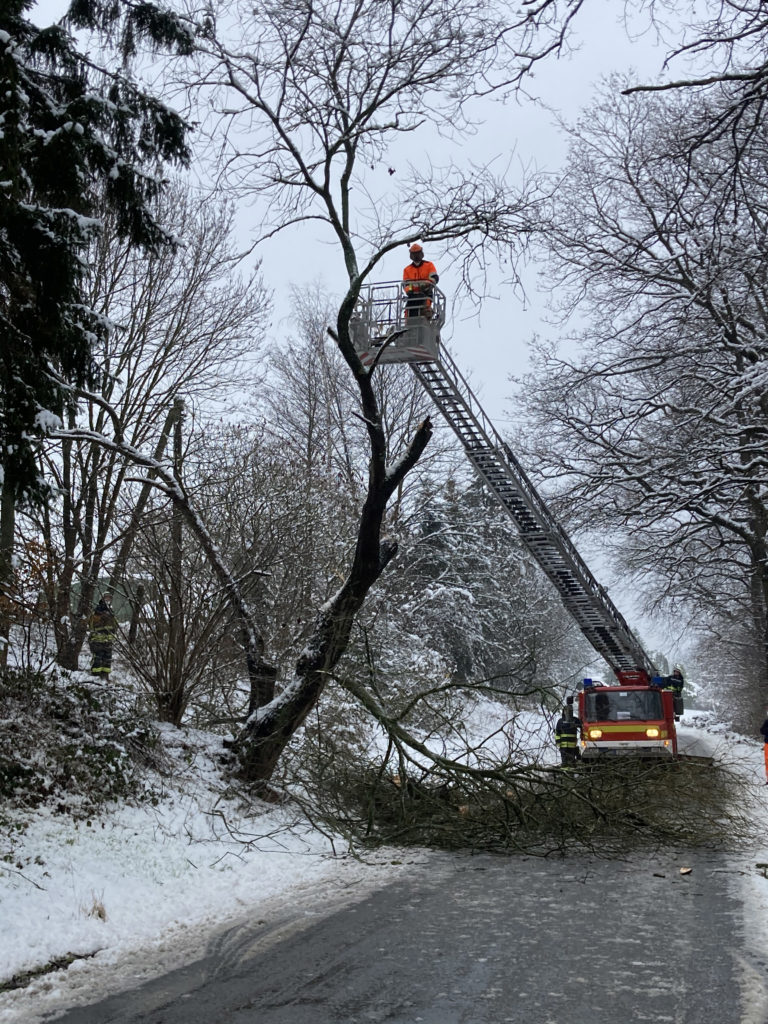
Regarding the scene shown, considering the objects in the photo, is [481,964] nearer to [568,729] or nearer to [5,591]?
[5,591]

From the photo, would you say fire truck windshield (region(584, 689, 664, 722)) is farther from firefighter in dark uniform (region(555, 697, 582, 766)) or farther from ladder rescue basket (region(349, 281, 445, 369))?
Result: ladder rescue basket (region(349, 281, 445, 369))

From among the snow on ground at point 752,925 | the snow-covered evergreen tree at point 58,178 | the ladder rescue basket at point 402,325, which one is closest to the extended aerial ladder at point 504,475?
the ladder rescue basket at point 402,325

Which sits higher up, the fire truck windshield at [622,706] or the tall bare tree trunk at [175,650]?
the tall bare tree trunk at [175,650]

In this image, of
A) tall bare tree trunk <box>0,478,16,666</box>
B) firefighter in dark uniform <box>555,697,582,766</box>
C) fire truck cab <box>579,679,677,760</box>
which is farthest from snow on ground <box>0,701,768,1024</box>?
fire truck cab <box>579,679,677,760</box>

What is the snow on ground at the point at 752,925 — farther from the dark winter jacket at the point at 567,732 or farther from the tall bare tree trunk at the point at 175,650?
the tall bare tree trunk at the point at 175,650

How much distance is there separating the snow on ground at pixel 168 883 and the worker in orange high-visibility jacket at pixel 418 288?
697cm

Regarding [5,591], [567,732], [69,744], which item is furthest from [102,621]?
[567,732]

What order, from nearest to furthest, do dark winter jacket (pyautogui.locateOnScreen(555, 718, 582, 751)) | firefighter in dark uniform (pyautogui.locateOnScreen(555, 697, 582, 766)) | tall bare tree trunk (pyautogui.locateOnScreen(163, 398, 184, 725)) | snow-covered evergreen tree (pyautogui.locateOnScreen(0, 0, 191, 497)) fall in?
snow-covered evergreen tree (pyautogui.locateOnScreen(0, 0, 191, 497)) → tall bare tree trunk (pyautogui.locateOnScreen(163, 398, 184, 725)) → firefighter in dark uniform (pyautogui.locateOnScreen(555, 697, 582, 766)) → dark winter jacket (pyautogui.locateOnScreen(555, 718, 582, 751))

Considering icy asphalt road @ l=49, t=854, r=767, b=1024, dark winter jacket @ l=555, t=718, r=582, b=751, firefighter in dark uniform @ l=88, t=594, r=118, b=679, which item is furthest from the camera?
dark winter jacket @ l=555, t=718, r=582, b=751

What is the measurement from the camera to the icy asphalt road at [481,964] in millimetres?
4590

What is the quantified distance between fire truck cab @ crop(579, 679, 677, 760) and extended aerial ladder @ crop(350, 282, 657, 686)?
2654mm

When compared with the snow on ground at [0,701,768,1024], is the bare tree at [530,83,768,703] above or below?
above

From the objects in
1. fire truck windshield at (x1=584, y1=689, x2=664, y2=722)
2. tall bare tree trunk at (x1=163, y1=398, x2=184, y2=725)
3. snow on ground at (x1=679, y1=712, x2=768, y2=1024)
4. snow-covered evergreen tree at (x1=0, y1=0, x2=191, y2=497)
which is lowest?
snow on ground at (x1=679, y1=712, x2=768, y2=1024)

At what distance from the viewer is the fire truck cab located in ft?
51.7
